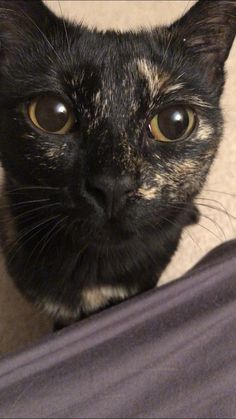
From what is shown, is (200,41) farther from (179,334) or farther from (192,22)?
(179,334)

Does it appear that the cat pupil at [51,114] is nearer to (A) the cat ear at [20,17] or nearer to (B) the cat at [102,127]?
(B) the cat at [102,127]

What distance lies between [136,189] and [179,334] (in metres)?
0.25

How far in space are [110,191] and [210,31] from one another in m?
0.41

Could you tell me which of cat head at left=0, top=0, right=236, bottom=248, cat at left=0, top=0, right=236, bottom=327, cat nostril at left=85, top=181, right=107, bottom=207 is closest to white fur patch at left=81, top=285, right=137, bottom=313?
cat at left=0, top=0, right=236, bottom=327

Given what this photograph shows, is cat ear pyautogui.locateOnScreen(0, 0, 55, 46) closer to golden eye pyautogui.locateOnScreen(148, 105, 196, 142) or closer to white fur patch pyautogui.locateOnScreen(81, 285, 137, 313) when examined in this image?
golden eye pyautogui.locateOnScreen(148, 105, 196, 142)

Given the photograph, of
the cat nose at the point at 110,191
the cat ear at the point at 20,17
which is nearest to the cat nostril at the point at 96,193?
the cat nose at the point at 110,191

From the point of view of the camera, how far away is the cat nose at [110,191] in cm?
67

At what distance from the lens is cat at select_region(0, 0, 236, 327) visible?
71 centimetres

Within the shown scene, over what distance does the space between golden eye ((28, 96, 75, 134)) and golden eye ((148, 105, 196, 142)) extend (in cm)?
14

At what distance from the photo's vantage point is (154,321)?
777mm

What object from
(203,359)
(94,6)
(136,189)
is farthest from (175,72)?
(94,6)

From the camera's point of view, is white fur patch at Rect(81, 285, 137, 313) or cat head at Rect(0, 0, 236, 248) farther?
white fur patch at Rect(81, 285, 137, 313)

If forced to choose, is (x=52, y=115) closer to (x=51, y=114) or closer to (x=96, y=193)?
(x=51, y=114)

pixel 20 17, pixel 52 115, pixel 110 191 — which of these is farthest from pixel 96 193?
pixel 20 17
